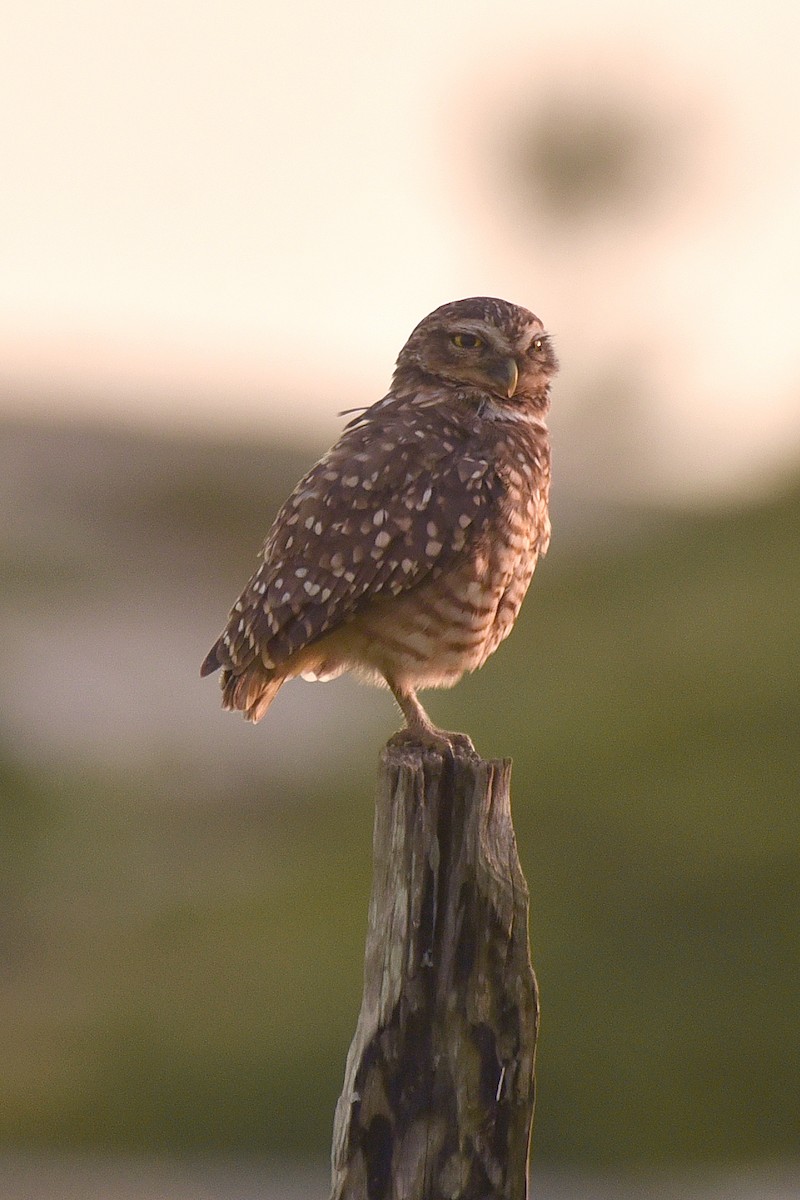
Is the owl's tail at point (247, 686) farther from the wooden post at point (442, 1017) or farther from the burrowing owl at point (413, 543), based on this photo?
the wooden post at point (442, 1017)

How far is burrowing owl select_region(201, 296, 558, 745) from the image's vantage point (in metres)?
4.75

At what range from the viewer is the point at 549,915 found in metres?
10.5

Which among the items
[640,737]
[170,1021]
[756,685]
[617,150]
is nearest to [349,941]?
[170,1021]

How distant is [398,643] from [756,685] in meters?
7.80

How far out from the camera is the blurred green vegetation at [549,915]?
32.3ft

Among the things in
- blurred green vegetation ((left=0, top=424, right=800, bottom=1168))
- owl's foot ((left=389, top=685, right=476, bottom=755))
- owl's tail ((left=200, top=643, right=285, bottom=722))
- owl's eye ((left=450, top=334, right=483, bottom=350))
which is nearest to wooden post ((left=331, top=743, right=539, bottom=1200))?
owl's foot ((left=389, top=685, right=476, bottom=755))

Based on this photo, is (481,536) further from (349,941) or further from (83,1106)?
(83,1106)

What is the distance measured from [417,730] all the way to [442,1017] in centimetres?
153

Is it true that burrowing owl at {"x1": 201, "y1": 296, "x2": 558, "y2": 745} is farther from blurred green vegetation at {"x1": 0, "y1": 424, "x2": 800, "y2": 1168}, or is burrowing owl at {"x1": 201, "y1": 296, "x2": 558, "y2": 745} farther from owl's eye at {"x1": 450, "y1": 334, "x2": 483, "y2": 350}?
blurred green vegetation at {"x1": 0, "y1": 424, "x2": 800, "y2": 1168}

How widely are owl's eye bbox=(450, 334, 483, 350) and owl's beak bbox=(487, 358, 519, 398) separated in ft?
0.32

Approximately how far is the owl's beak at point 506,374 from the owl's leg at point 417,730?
1.00m

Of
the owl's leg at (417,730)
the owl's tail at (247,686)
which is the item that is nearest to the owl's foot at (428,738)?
the owl's leg at (417,730)

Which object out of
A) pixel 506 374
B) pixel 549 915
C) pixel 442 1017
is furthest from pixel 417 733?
pixel 549 915

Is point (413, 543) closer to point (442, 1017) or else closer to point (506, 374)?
point (506, 374)
